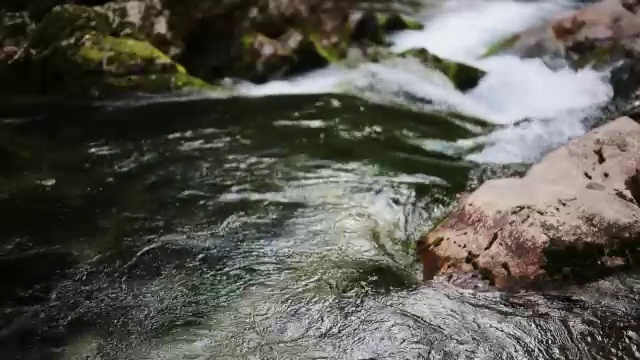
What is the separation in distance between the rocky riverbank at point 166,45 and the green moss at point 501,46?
5.06ft

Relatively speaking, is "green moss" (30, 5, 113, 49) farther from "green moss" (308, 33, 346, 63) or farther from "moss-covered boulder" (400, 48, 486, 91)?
"moss-covered boulder" (400, 48, 486, 91)

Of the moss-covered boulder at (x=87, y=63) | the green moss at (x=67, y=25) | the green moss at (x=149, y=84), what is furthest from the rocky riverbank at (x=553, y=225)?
the green moss at (x=67, y=25)

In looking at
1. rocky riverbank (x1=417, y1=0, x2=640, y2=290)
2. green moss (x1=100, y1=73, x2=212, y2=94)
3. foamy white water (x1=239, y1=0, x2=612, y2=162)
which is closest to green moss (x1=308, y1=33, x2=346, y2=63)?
foamy white water (x1=239, y1=0, x2=612, y2=162)

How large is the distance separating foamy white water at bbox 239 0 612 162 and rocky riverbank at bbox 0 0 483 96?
39cm

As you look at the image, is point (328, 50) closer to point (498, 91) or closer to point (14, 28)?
point (498, 91)

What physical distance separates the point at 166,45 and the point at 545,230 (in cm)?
833

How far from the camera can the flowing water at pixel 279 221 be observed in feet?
15.4

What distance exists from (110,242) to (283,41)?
698 cm

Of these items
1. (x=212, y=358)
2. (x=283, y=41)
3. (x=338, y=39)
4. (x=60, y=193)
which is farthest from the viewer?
(x=338, y=39)

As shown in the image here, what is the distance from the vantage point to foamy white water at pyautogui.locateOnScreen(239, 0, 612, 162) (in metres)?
8.75

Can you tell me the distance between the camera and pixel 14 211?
21.7 ft

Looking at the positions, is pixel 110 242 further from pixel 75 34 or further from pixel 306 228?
pixel 75 34

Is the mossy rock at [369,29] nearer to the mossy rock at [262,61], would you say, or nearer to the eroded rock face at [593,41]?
the mossy rock at [262,61]

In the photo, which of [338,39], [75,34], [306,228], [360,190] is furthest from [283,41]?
[306,228]
